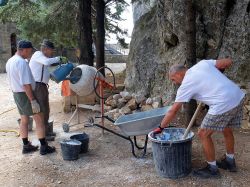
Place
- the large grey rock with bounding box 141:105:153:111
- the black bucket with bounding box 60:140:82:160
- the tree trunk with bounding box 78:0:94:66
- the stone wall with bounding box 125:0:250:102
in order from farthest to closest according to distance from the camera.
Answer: the tree trunk with bounding box 78:0:94:66 < the large grey rock with bounding box 141:105:153:111 < the stone wall with bounding box 125:0:250:102 < the black bucket with bounding box 60:140:82:160

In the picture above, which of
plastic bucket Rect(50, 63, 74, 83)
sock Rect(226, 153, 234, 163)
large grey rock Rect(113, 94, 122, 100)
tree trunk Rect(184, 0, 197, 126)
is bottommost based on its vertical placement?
sock Rect(226, 153, 234, 163)

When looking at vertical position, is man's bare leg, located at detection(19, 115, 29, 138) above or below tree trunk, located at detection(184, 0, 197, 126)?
below

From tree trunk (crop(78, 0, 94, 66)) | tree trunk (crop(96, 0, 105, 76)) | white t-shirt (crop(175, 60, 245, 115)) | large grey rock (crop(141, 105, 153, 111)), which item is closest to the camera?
white t-shirt (crop(175, 60, 245, 115))

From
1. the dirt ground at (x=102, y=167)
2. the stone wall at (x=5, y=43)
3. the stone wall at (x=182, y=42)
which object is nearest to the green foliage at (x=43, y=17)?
the stone wall at (x=182, y=42)

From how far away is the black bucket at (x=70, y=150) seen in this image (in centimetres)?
513

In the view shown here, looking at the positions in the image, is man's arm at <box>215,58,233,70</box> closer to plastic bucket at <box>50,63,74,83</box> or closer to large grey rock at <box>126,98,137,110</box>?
plastic bucket at <box>50,63,74,83</box>

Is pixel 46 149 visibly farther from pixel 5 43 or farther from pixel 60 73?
pixel 5 43

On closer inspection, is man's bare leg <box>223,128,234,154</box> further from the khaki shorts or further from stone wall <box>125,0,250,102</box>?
stone wall <box>125,0,250,102</box>

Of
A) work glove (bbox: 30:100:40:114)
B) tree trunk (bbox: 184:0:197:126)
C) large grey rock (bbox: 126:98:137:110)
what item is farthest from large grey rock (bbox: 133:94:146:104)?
work glove (bbox: 30:100:40:114)

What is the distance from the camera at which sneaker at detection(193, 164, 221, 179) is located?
14.0 ft

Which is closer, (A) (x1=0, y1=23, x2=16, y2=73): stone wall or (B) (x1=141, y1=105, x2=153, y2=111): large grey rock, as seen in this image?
(B) (x1=141, y1=105, x2=153, y2=111): large grey rock

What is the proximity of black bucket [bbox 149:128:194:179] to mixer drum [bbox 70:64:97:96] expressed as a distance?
7.33 feet

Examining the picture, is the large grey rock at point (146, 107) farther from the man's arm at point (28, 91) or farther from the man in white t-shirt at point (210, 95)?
the man in white t-shirt at point (210, 95)

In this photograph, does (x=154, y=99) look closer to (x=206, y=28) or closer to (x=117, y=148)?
(x=206, y=28)
